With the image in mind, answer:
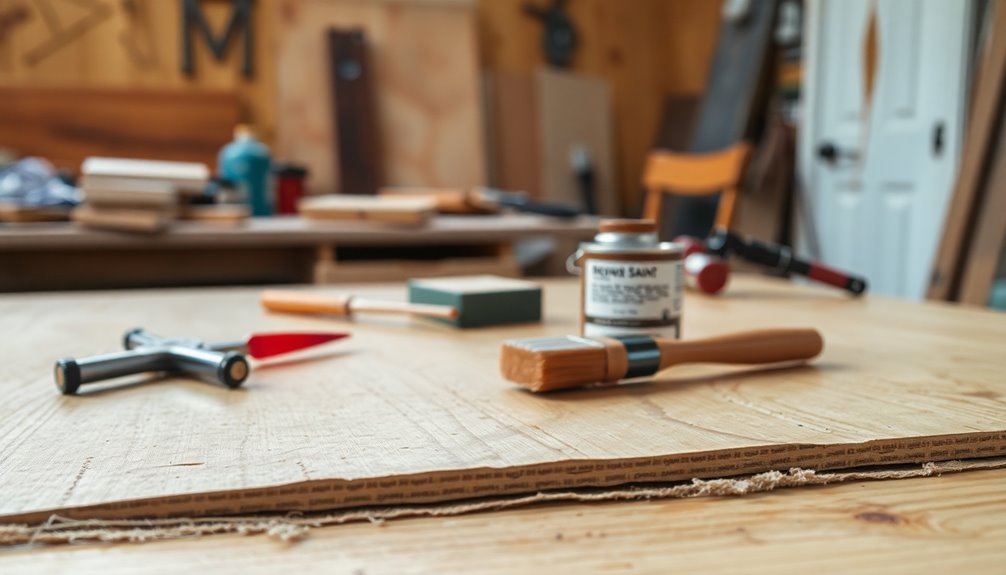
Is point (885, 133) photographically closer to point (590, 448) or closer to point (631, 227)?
point (631, 227)

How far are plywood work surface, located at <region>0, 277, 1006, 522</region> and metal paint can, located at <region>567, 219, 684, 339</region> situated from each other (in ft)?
0.20

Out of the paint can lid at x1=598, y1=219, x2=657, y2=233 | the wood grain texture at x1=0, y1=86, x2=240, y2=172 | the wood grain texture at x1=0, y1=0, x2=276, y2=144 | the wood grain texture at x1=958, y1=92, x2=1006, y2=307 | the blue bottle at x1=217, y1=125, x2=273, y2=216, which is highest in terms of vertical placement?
the wood grain texture at x1=0, y1=0, x2=276, y2=144

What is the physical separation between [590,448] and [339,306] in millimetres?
612

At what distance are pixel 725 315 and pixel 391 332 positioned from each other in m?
0.44

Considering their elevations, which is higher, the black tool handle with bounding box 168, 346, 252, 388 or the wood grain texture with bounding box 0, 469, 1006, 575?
the black tool handle with bounding box 168, 346, 252, 388

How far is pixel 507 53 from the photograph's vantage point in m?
4.10

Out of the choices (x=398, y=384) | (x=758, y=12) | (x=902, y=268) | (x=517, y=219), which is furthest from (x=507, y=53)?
(x=398, y=384)

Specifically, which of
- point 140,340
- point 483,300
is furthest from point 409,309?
point 140,340

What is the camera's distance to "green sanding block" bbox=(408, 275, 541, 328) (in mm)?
989

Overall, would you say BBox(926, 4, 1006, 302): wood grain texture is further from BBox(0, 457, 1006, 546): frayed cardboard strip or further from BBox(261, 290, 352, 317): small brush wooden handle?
BBox(0, 457, 1006, 546): frayed cardboard strip

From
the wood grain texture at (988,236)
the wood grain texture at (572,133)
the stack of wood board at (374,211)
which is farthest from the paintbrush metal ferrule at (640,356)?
the wood grain texture at (572,133)

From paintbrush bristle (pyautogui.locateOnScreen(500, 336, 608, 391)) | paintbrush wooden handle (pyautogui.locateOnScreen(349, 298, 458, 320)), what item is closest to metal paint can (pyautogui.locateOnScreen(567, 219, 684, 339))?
paintbrush bristle (pyautogui.locateOnScreen(500, 336, 608, 391))

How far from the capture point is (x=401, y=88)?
11.7 ft

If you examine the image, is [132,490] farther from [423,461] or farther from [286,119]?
[286,119]
